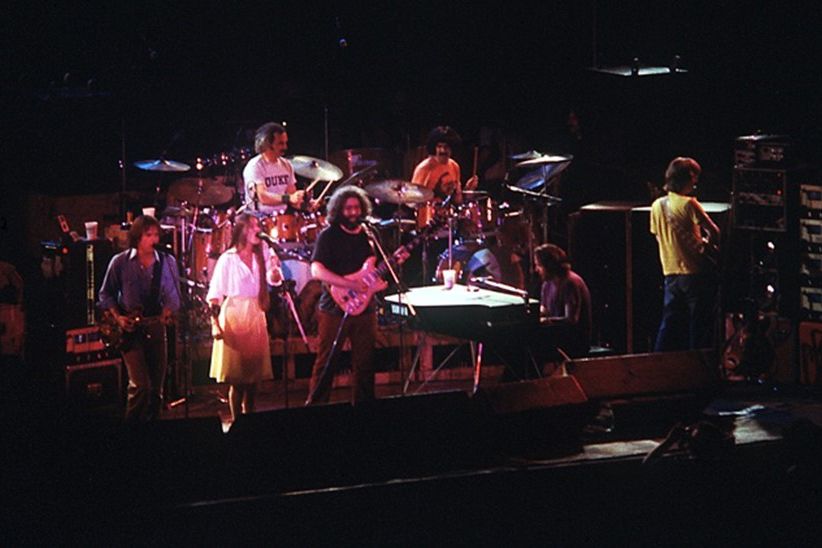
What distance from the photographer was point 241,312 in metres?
11.3

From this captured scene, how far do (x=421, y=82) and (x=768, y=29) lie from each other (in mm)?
4105

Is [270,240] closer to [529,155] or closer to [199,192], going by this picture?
[199,192]

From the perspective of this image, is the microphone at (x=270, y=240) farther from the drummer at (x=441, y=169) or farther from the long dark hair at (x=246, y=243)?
the drummer at (x=441, y=169)

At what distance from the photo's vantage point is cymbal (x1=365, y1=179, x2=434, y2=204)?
559 inches

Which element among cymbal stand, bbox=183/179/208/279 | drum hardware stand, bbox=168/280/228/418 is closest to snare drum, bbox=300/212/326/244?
cymbal stand, bbox=183/179/208/279

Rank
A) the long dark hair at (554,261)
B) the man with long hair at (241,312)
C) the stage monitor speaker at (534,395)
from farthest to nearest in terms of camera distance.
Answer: the long dark hair at (554,261), the man with long hair at (241,312), the stage monitor speaker at (534,395)

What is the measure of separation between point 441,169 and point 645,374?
195 inches

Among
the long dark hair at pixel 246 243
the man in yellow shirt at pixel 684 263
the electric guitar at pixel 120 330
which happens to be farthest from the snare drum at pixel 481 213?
the electric guitar at pixel 120 330

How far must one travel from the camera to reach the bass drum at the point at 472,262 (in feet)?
48.1

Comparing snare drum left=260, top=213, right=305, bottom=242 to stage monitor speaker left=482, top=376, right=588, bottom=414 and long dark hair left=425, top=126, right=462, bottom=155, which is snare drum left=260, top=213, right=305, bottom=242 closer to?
long dark hair left=425, top=126, right=462, bottom=155

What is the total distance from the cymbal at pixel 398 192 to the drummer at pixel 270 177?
746 mm

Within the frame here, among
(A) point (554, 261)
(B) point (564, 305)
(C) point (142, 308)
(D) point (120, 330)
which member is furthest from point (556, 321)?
(D) point (120, 330)

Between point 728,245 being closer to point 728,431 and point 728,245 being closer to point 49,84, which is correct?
point 728,431

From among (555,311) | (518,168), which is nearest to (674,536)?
(555,311)
